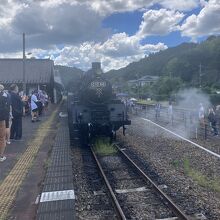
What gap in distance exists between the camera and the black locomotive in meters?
14.2

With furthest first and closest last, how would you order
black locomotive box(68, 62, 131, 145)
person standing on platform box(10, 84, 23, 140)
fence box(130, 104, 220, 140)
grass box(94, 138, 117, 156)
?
fence box(130, 104, 220, 140), black locomotive box(68, 62, 131, 145), grass box(94, 138, 117, 156), person standing on platform box(10, 84, 23, 140)

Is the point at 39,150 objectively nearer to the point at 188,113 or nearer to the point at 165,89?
the point at 188,113

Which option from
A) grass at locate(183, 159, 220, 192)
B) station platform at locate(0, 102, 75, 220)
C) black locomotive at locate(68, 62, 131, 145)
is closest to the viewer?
station platform at locate(0, 102, 75, 220)

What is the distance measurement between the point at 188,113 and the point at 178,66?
2965 inches

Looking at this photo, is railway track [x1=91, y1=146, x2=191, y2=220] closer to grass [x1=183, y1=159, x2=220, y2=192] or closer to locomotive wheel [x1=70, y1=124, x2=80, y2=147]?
grass [x1=183, y1=159, x2=220, y2=192]

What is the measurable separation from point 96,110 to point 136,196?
6847mm

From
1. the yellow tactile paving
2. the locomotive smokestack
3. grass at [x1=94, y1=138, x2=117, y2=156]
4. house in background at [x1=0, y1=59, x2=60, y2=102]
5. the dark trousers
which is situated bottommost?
grass at [x1=94, y1=138, x2=117, y2=156]

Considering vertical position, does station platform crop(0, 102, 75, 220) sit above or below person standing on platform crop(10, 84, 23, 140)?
below

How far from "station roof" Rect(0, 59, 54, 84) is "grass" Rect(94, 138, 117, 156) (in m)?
30.7

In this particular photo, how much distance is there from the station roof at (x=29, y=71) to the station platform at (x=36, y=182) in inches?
1291

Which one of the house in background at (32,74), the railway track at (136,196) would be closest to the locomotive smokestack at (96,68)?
the railway track at (136,196)

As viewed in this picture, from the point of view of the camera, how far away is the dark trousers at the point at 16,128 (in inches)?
537

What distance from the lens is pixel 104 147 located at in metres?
13.9

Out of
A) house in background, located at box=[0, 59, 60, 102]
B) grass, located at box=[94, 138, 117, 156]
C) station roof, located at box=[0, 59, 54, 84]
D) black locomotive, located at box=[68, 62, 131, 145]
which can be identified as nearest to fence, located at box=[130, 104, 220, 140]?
black locomotive, located at box=[68, 62, 131, 145]
